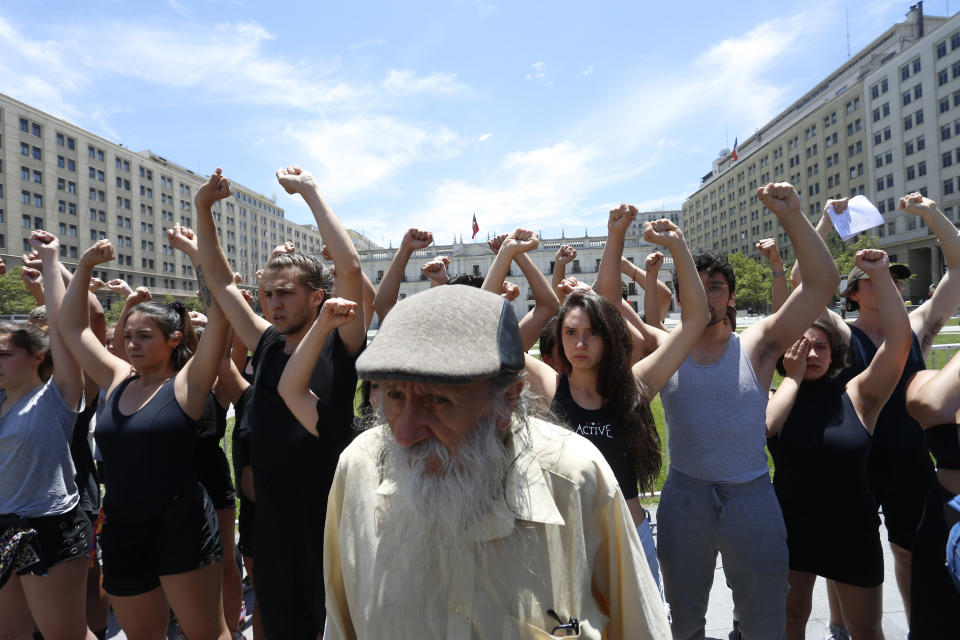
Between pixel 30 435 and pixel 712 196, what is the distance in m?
107

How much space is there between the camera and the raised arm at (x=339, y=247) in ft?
7.69

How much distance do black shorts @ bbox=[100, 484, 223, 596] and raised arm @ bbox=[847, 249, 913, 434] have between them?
3.66 m

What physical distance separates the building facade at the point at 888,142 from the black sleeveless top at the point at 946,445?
4690 centimetres

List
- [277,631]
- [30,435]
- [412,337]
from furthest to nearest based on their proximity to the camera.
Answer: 1. [30,435]
2. [277,631]
3. [412,337]

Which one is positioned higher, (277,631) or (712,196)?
(712,196)

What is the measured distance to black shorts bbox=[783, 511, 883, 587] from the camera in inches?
99.5

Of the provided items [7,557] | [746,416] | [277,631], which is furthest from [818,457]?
[7,557]

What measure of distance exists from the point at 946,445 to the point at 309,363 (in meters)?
2.60

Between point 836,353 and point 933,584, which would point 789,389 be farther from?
point 933,584

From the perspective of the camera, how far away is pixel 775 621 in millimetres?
2299

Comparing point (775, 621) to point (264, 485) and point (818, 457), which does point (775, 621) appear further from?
point (264, 485)

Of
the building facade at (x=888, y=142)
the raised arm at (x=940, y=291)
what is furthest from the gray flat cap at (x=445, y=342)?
the building facade at (x=888, y=142)

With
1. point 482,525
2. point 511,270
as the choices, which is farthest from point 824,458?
point 511,270

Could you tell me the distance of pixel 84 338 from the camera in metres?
3.03
